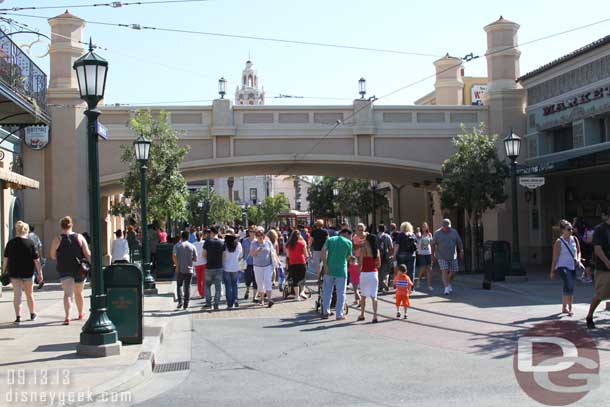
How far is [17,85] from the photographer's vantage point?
45.0 feet

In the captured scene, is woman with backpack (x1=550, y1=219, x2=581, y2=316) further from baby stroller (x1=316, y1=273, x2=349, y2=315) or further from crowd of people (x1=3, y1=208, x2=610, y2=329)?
baby stroller (x1=316, y1=273, x2=349, y2=315)

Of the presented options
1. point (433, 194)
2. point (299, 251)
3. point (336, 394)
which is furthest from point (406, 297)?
point (433, 194)

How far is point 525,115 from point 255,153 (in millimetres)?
10846

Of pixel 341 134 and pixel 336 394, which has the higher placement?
pixel 341 134

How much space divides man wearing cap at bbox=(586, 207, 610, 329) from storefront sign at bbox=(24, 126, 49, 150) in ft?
62.1

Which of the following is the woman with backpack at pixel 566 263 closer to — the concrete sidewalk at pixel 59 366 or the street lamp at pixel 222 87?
the concrete sidewalk at pixel 59 366

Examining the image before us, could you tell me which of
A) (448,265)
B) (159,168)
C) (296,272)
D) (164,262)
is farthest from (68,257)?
(159,168)

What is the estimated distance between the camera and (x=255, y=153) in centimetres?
2675

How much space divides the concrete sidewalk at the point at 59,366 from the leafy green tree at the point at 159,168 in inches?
419

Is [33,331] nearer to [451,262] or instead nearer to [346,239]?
[346,239]

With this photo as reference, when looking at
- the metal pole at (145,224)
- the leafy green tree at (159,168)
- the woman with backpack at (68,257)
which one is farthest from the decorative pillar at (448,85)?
the woman with backpack at (68,257)

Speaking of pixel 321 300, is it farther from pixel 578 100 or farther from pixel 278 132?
pixel 578 100

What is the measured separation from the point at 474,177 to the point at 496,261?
4099 mm

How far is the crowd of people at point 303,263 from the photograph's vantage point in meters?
12.2
